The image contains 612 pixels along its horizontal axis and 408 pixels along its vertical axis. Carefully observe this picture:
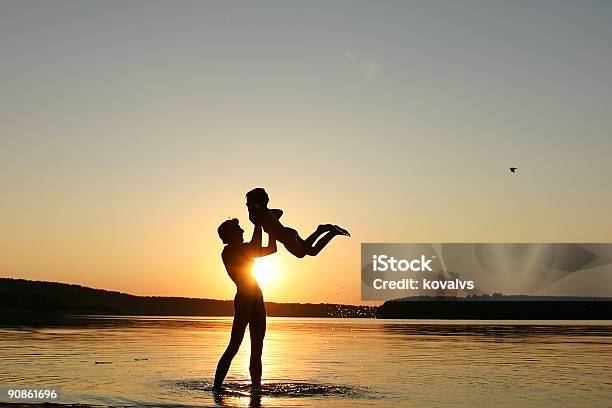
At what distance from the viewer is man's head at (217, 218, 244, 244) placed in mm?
17406

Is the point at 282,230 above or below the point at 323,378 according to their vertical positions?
above

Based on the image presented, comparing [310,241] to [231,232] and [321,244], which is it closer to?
[321,244]

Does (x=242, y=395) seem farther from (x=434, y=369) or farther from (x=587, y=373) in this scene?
(x=587, y=373)

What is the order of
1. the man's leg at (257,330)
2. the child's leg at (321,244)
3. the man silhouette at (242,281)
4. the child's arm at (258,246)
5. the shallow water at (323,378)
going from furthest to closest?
the man's leg at (257,330), the man silhouette at (242,281), the child's arm at (258,246), the child's leg at (321,244), the shallow water at (323,378)

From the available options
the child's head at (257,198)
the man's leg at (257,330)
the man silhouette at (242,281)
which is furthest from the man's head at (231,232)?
the man's leg at (257,330)

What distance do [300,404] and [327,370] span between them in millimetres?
8485

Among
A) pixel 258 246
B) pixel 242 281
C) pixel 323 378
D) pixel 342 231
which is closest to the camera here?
pixel 342 231

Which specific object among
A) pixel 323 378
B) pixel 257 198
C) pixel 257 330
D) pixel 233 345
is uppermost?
pixel 257 198

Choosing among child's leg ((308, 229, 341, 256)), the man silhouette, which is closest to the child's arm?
the man silhouette

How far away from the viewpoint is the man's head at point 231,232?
1741 cm

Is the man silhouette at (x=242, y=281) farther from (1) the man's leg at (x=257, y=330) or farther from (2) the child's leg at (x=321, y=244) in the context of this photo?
(2) the child's leg at (x=321, y=244)

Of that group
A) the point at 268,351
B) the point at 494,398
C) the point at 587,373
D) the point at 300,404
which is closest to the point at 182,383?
the point at 300,404

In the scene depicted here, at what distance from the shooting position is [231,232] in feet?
57.1

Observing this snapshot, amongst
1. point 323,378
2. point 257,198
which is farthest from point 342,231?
point 323,378
